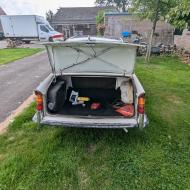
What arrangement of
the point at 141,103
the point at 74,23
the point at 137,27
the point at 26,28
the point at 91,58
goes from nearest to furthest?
1. the point at 141,103
2. the point at 91,58
3. the point at 137,27
4. the point at 26,28
5. the point at 74,23

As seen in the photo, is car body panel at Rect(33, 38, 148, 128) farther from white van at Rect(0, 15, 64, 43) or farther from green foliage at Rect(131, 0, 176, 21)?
white van at Rect(0, 15, 64, 43)

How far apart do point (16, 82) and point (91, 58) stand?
4.39 metres

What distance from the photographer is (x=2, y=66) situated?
10.1 m

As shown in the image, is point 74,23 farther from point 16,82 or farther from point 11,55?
point 16,82

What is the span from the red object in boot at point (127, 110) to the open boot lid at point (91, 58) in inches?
24.8

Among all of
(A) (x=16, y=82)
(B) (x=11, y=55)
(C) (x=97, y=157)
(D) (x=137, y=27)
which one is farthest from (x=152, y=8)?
(C) (x=97, y=157)

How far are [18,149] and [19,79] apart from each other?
16.0ft

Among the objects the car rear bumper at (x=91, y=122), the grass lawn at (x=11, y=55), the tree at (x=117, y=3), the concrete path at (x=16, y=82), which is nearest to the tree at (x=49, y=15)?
the tree at (x=117, y=3)

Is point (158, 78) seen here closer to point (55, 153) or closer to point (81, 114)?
point (81, 114)

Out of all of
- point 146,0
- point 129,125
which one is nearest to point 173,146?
point 129,125

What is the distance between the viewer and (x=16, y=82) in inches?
291

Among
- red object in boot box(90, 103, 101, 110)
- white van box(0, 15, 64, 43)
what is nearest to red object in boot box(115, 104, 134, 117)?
red object in boot box(90, 103, 101, 110)

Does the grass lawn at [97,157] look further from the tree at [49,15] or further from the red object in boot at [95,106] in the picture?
the tree at [49,15]

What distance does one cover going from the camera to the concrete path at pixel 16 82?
5359mm
